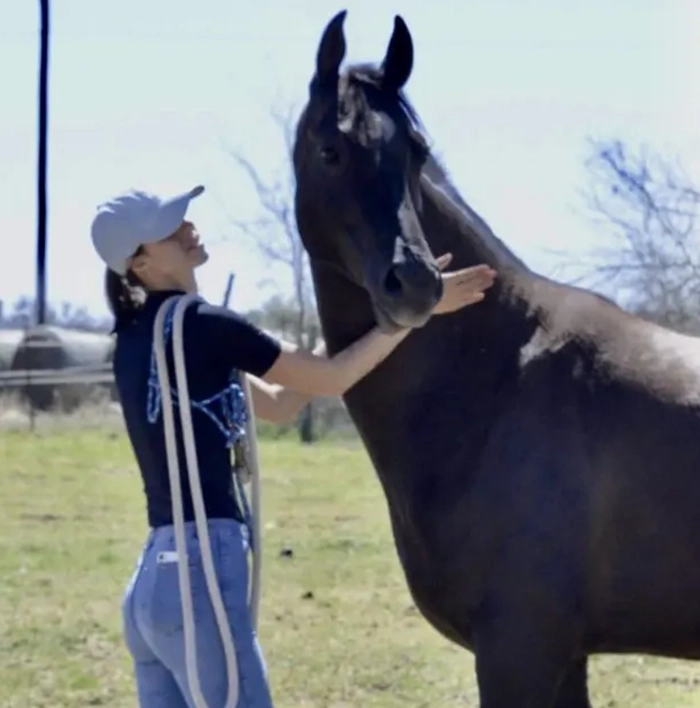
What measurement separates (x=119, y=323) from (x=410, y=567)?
972mm

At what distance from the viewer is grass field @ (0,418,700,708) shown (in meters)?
6.17

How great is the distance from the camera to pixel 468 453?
152 inches

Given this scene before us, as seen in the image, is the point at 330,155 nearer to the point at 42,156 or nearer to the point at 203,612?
the point at 203,612

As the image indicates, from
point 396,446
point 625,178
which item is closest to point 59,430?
point 625,178

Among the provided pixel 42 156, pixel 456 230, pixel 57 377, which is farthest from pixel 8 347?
pixel 456 230

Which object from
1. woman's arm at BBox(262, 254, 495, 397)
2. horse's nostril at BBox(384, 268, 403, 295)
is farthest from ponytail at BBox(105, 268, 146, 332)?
horse's nostril at BBox(384, 268, 403, 295)

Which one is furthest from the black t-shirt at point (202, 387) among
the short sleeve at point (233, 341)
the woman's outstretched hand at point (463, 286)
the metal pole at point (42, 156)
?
the metal pole at point (42, 156)

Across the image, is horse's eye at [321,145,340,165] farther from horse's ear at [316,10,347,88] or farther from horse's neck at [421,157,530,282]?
horse's neck at [421,157,530,282]

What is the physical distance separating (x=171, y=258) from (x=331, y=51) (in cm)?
69

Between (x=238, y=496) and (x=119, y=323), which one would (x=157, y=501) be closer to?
(x=238, y=496)

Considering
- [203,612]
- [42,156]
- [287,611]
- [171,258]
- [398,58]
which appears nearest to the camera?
[203,612]

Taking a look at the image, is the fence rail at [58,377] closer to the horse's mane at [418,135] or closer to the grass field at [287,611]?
the grass field at [287,611]

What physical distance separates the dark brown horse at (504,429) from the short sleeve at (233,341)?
0.96 ft

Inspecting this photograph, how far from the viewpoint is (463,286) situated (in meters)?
3.79
